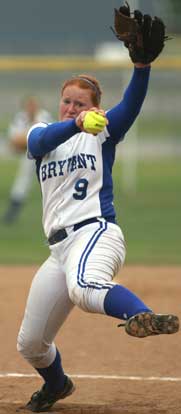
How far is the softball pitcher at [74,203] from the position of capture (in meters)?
5.07

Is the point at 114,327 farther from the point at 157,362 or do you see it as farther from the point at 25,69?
the point at 25,69

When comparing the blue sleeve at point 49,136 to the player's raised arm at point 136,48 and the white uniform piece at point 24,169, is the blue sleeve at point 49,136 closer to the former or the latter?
the player's raised arm at point 136,48

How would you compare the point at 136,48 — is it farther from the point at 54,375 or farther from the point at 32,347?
the point at 54,375

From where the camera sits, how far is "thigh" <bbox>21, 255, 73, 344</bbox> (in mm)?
5273

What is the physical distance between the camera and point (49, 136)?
5023 millimetres

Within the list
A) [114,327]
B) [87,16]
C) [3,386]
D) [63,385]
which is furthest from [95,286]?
[87,16]

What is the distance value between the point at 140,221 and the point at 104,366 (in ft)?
30.1

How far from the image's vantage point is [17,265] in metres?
11.4

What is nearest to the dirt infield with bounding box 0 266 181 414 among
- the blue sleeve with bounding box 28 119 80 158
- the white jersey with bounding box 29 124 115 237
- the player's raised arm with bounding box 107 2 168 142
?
the white jersey with bounding box 29 124 115 237

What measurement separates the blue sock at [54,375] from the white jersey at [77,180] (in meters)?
0.77

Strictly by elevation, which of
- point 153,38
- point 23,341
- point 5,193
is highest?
point 153,38

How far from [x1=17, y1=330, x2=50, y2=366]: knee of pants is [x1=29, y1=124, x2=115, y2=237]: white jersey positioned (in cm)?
56

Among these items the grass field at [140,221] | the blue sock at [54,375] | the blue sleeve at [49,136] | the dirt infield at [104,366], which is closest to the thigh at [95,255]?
the blue sleeve at [49,136]

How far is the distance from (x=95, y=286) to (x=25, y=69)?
11823mm
